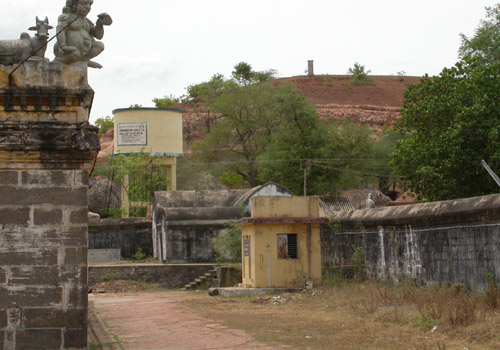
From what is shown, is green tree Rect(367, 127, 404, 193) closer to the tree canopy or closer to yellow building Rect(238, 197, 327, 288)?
the tree canopy

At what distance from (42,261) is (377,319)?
6.42m

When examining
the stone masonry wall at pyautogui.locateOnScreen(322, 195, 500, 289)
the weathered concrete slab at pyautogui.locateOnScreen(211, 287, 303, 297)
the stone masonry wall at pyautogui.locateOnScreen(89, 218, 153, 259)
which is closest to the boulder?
the stone masonry wall at pyautogui.locateOnScreen(89, 218, 153, 259)

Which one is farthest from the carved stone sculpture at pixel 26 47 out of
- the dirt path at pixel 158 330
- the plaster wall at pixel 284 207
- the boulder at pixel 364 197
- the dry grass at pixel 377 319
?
the boulder at pixel 364 197

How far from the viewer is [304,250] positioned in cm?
2094

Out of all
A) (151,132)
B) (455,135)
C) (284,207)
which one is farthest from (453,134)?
(151,132)

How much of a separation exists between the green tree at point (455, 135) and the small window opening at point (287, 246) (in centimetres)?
419

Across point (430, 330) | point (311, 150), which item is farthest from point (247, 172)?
point (430, 330)

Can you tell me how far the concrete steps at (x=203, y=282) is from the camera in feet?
86.7

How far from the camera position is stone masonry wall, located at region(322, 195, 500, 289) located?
13422mm

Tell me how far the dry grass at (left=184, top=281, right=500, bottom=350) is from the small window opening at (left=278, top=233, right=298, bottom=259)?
313 centimetres

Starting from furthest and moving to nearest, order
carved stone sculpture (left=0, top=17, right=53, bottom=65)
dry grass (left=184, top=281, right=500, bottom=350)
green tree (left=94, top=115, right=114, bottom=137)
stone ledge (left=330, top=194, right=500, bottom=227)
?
green tree (left=94, top=115, right=114, bottom=137) < stone ledge (left=330, top=194, right=500, bottom=227) < dry grass (left=184, top=281, right=500, bottom=350) < carved stone sculpture (left=0, top=17, right=53, bottom=65)

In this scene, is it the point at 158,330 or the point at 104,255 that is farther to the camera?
the point at 104,255

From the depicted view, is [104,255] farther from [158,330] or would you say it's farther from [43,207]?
[43,207]

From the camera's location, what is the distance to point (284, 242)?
68.7 ft
